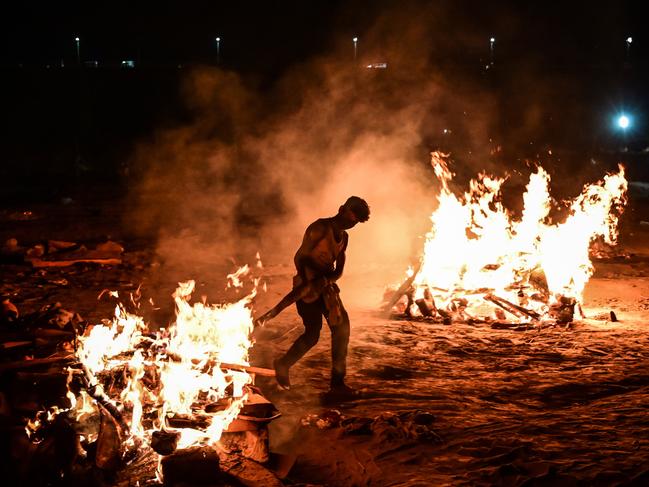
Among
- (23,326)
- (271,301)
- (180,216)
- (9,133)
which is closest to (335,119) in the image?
(180,216)

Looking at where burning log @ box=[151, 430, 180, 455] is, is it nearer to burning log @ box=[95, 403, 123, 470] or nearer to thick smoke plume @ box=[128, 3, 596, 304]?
burning log @ box=[95, 403, 123, 470]

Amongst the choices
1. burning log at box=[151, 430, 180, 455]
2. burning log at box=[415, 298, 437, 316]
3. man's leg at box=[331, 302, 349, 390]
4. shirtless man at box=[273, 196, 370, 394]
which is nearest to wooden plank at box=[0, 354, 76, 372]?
burning log at box=[151, 430, 180, 455]

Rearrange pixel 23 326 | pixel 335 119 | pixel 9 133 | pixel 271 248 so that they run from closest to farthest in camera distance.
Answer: pixel 23 326
pixel 271 248
pixel 335 119
pixel 9 133

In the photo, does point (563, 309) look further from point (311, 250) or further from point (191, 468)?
point (191, 468)

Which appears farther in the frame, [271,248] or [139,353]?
[271,248]

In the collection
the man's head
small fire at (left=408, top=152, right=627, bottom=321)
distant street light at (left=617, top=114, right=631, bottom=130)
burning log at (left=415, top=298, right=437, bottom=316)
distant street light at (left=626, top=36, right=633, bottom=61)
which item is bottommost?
burning log at (left=415, top=298, right=437, bottom=316)

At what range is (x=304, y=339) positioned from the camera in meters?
5.81

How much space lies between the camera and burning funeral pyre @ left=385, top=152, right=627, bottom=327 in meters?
8.99

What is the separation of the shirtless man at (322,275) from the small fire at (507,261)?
3.60 metres

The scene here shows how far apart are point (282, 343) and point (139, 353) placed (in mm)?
2881

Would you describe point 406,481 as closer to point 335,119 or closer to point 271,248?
point 271,248

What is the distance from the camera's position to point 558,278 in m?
9.47

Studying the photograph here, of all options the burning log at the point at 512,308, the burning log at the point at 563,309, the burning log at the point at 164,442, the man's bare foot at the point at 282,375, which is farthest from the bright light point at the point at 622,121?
the burning log at the point at 164,442

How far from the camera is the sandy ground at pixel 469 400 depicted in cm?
442
